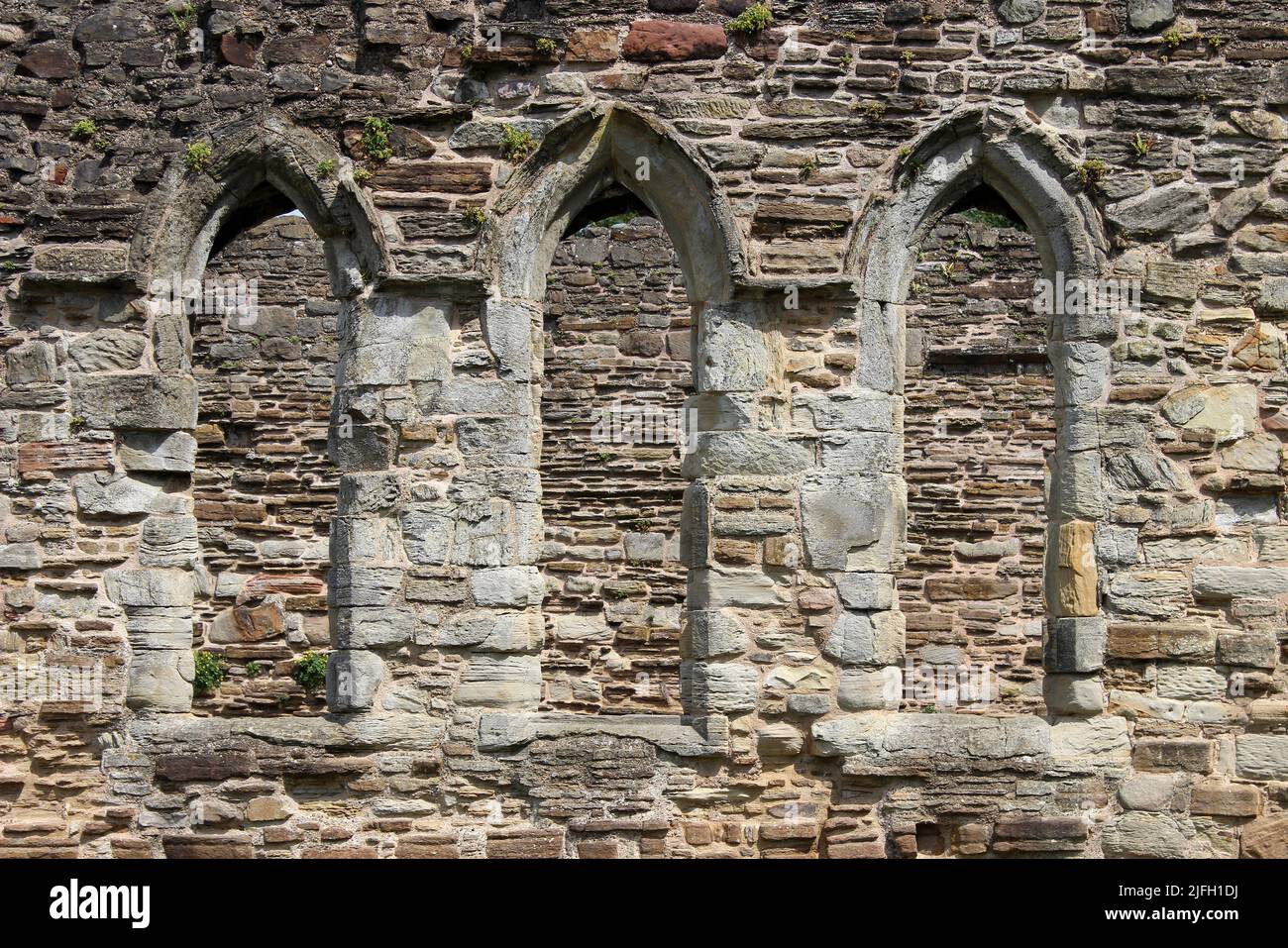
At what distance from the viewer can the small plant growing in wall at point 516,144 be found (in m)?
8.27

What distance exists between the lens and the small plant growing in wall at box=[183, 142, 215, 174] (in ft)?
27.4

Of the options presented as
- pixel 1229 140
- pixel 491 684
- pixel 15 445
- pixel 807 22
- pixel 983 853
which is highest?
pixel 807 22

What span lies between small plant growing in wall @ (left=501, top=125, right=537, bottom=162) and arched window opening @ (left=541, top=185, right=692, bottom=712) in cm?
458

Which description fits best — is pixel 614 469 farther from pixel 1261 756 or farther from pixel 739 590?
pixel 1261 756

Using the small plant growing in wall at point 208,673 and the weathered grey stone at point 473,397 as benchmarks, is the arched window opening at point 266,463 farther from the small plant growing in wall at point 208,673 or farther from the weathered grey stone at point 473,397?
the weathered grey stone at point 473,397

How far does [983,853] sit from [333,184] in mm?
4638

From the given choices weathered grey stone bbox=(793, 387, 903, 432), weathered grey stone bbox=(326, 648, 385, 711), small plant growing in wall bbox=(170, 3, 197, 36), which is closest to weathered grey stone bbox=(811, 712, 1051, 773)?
weathered grey stone bbox=(793, 387, 903, 432)

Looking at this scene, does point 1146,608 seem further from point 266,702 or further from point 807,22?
point 266,702

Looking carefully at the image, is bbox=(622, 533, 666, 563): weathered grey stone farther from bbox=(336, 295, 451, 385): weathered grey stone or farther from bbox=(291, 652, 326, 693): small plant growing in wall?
bbox=(336, 295, 451, 385): weathered grey stone

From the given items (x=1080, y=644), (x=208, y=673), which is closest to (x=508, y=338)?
(x=1080, y=644)

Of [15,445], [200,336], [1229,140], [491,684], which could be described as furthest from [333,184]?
[200,336]

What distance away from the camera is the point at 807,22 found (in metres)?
8.30

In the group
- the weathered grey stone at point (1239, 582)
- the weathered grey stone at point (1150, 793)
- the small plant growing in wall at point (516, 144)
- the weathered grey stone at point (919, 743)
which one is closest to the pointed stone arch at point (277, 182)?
the small plant growing in wall at point (516, 144)

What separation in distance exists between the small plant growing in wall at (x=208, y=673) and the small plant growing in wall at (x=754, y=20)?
271 inches
